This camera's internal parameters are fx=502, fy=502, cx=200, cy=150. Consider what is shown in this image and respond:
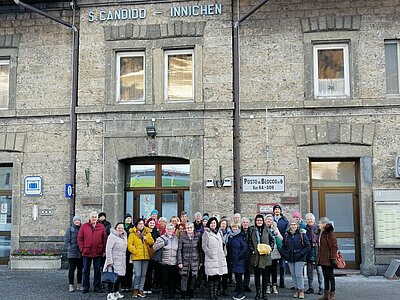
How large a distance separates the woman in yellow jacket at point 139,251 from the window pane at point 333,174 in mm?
5580

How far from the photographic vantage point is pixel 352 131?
13492 millimetres

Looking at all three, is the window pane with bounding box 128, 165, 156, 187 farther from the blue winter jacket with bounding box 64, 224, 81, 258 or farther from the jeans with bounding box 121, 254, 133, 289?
the jeans with bounding box 121, 254, 133, 289

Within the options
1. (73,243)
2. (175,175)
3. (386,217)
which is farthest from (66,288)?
(386,217)

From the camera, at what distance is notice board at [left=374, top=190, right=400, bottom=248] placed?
13141 mm

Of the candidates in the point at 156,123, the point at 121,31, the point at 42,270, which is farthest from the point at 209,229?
the point at 121,31

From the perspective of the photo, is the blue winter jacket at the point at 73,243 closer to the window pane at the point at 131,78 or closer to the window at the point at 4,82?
the window pane at the point at 131,78

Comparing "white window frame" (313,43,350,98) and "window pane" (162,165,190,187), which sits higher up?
"white window frame" (313,43,350,98)

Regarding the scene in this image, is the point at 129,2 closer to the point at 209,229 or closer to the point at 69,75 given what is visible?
the point at 69,75

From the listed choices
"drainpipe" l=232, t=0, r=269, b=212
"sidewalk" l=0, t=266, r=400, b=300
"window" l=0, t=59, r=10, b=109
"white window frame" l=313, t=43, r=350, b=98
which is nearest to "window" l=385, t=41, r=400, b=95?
"white window frame" l=313, t=43, r=350, b=98

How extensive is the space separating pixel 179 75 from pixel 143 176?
3.12 meters

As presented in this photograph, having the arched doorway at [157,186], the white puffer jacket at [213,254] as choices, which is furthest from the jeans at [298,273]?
the arched doorway at [157,186]

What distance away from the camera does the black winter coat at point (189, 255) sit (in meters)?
10.1

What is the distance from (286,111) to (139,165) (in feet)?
14.8

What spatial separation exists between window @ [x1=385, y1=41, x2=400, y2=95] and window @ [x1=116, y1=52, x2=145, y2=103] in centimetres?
686
